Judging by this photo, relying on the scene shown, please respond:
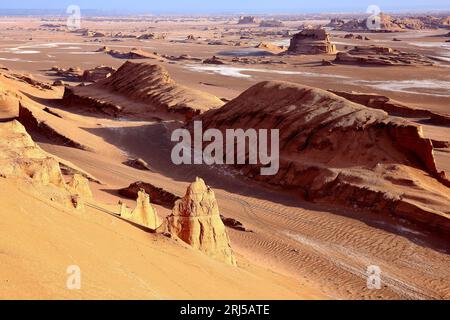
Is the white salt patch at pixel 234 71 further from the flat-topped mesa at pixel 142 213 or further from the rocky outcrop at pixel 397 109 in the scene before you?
the flat-topped mesa at pixel 142 213

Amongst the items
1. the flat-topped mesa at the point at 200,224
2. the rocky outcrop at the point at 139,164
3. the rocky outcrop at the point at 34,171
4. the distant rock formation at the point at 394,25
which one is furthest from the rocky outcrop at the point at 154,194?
the distant rock formation at the point at 394,25

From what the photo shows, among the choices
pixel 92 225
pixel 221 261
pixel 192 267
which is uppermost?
pixel 92 225

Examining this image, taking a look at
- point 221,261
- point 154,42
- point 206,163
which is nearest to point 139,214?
point 221,261

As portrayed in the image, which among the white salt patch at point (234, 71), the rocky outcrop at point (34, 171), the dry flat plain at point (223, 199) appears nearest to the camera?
the dry flat plain at point (223, 199)

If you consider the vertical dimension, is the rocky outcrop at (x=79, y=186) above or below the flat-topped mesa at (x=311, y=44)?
below

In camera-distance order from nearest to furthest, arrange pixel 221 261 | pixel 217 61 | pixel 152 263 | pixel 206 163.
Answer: pixel 152 263, pixel 221 261, pixel 206 163, pixel 217 61

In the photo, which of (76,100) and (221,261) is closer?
(221,261)

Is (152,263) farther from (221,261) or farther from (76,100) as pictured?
(76,100)
